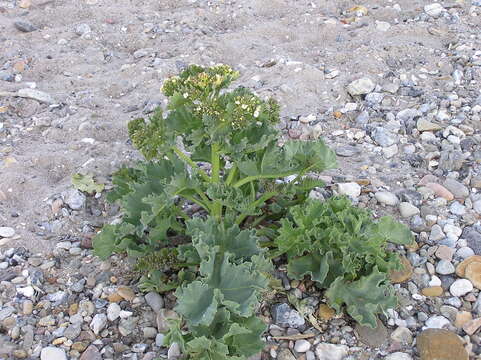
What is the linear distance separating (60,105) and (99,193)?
139cm

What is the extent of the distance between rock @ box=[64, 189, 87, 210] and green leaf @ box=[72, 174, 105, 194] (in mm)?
49

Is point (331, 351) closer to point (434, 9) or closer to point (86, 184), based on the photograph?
point (86, 184)

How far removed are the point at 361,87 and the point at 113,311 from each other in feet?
9.47

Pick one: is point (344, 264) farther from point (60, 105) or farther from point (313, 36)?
point (313, 36)

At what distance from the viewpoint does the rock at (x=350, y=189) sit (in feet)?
12.6

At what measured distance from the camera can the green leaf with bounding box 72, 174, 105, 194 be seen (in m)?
3.94

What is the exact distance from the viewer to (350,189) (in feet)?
12.6

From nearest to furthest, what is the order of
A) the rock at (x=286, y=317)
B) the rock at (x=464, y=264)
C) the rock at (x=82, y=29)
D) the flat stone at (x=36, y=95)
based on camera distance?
the rock at (x=286, y=317), the rock at (x=464, y=264), the flat stone at (x=36, y=95), the rock at (x=82, y=29)

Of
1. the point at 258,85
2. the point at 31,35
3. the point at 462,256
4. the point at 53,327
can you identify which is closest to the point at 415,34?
the point at 258,85

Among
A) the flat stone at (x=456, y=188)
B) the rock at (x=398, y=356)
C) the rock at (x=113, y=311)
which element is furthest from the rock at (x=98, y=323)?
the flat stone at (x=456, y=188)

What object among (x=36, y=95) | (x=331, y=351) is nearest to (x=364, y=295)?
(x=331, y=351)

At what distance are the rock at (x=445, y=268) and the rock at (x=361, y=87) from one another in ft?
6.54

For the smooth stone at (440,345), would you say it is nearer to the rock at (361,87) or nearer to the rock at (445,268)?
the rock at (445,268)

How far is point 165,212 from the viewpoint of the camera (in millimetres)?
3174
